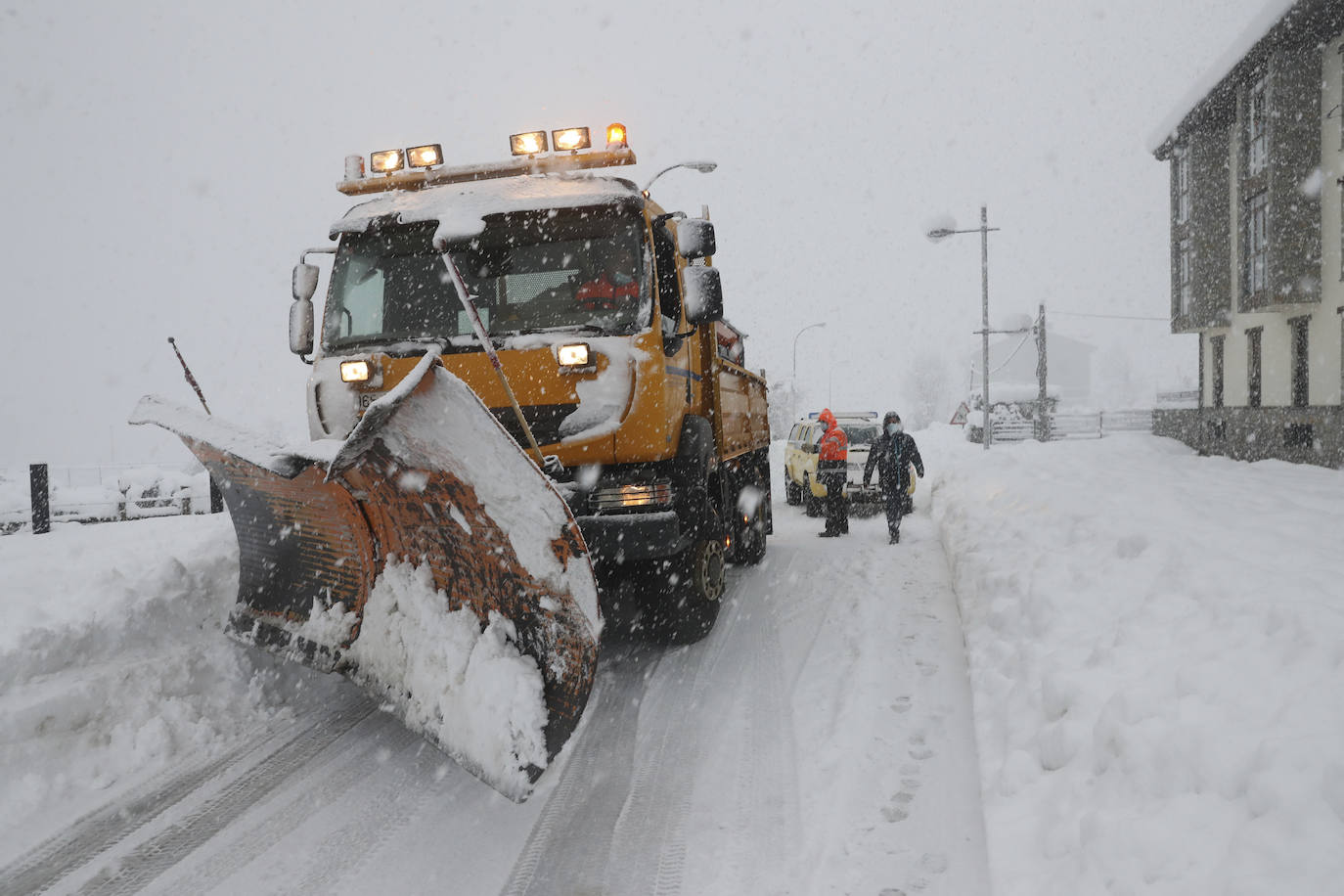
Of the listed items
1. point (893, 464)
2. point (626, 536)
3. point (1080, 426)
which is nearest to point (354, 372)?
point (626, 536)

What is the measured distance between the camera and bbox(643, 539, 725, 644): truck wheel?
18.0 feet

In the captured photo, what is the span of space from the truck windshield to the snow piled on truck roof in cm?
7

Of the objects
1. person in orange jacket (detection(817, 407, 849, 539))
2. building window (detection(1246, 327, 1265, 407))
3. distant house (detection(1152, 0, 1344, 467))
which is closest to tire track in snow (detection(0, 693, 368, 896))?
person in orange jacket (detection(817, 407, 849, 539))

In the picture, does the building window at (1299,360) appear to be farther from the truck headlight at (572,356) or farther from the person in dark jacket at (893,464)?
the truck headlight at (572,356)

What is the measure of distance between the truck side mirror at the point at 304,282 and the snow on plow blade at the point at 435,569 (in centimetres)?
163

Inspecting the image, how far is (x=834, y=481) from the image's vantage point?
11203 millimetres

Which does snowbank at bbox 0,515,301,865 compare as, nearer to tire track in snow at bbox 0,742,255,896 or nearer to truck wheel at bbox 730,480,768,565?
tire track in snow at bbox 0,742,255,896

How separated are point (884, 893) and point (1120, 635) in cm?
197

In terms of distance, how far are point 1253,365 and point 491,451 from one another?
24.6 meters

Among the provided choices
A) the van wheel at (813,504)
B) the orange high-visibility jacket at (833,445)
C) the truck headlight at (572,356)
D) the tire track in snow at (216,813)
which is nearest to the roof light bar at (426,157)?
the truck headlight at (572,356)

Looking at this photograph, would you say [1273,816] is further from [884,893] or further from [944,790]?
[944,790]

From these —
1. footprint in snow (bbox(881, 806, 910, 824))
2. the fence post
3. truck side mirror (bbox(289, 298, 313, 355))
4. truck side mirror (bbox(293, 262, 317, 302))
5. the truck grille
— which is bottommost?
footprint in snow (bbox(881, 806, 910, 824))

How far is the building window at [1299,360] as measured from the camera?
19.3 metres

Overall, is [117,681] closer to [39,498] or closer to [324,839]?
[324,839]
